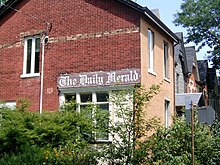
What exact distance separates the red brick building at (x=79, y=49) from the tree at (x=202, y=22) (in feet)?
54.1

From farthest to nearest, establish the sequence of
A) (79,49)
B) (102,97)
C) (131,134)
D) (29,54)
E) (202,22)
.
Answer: (202,22)
(29,54)
(79,49)
(102,97)
(131,134)

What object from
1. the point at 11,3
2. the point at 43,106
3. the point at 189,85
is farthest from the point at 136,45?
the point at 189,85

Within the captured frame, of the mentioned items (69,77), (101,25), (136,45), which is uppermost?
(101,25)

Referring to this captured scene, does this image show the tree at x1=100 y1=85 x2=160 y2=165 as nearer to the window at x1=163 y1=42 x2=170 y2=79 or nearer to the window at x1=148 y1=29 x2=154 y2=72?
the window at x1=148 y1=29 x2=154 y2=72

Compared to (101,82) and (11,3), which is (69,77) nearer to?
(101,82)

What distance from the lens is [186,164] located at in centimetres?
1017

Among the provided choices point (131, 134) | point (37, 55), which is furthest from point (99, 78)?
point (131, 134)

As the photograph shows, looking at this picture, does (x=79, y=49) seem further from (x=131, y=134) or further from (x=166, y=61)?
(x=131, y=134)

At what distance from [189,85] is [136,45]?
18.4 meters

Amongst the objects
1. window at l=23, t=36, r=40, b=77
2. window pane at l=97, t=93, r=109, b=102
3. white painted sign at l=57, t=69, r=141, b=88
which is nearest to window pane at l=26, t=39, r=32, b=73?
window at l=23, t=36, r=40, b=77

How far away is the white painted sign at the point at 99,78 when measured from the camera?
52.3 feet

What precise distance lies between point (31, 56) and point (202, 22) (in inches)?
878

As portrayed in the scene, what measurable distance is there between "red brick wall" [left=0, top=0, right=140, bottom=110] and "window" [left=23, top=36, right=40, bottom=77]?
30cm

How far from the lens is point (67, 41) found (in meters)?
18.1
